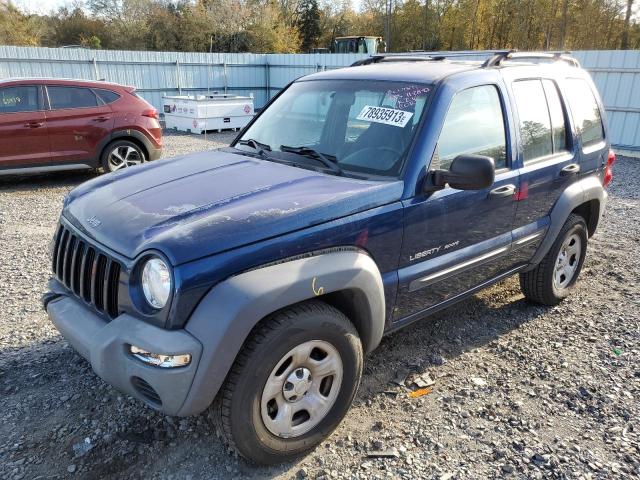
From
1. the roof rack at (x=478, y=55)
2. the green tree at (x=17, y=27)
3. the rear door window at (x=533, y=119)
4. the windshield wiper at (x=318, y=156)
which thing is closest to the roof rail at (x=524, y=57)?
the roof rack at (x=478, y=55)

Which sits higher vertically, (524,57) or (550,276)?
(524,57)

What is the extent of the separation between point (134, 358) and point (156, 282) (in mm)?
352

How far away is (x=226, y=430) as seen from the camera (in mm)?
2402

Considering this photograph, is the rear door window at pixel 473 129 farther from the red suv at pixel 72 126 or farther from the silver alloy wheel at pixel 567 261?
the red suv at pixel 72 126

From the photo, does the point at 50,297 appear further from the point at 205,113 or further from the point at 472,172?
the point at 205,113

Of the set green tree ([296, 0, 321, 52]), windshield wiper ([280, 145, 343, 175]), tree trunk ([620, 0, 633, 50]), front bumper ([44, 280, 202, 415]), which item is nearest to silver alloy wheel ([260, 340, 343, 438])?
front bumper ([44, 280, 202, 415])

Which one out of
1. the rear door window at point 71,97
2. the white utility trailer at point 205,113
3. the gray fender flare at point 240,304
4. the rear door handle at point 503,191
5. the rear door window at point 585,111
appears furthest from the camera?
the white utility trailer at point 205,113

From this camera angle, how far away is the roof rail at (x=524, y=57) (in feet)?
11.9

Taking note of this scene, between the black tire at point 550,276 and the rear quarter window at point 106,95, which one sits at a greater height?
the rear quarter window at point 106,95

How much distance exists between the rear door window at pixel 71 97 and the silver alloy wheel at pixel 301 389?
7.63 meters

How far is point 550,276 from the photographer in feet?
14.1

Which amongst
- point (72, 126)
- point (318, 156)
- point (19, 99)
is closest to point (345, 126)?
point (318, 156)

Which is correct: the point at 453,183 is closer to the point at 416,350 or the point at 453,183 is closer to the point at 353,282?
the point at 353,282

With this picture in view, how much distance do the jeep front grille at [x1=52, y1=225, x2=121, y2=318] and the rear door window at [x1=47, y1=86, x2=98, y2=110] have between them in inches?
251
